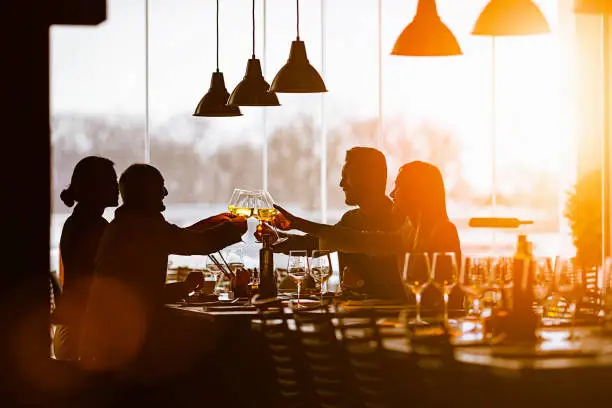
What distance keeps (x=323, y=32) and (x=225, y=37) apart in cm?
97

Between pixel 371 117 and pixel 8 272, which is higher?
pixel 371 117

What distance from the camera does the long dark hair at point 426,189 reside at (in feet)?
16.6

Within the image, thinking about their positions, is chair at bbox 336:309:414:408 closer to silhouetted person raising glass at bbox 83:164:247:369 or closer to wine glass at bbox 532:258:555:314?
wine glass at bbox 532:258:555:314

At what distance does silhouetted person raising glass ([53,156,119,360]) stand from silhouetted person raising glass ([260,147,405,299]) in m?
1.02

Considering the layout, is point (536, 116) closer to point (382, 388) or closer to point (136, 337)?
point (136, 337)

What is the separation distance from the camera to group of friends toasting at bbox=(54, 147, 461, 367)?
15.3ft

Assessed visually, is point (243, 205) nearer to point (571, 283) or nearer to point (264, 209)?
point (264, 209)

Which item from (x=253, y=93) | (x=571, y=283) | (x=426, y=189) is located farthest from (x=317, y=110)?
(x=571, y=283)

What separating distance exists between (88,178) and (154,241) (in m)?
0.96

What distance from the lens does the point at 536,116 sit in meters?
11.0

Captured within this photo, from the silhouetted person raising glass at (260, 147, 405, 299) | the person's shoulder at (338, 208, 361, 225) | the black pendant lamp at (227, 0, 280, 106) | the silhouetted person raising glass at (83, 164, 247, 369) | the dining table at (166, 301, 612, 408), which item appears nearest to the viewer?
the dining table at (166, 301, 612, 408)

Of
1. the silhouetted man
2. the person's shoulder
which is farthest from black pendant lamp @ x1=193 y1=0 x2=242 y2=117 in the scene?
the person's shoulder

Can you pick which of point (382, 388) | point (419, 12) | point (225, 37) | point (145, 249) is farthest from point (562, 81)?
point (382, 388)

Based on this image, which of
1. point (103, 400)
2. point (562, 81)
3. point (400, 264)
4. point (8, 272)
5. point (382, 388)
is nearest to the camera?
point (382, 388)
